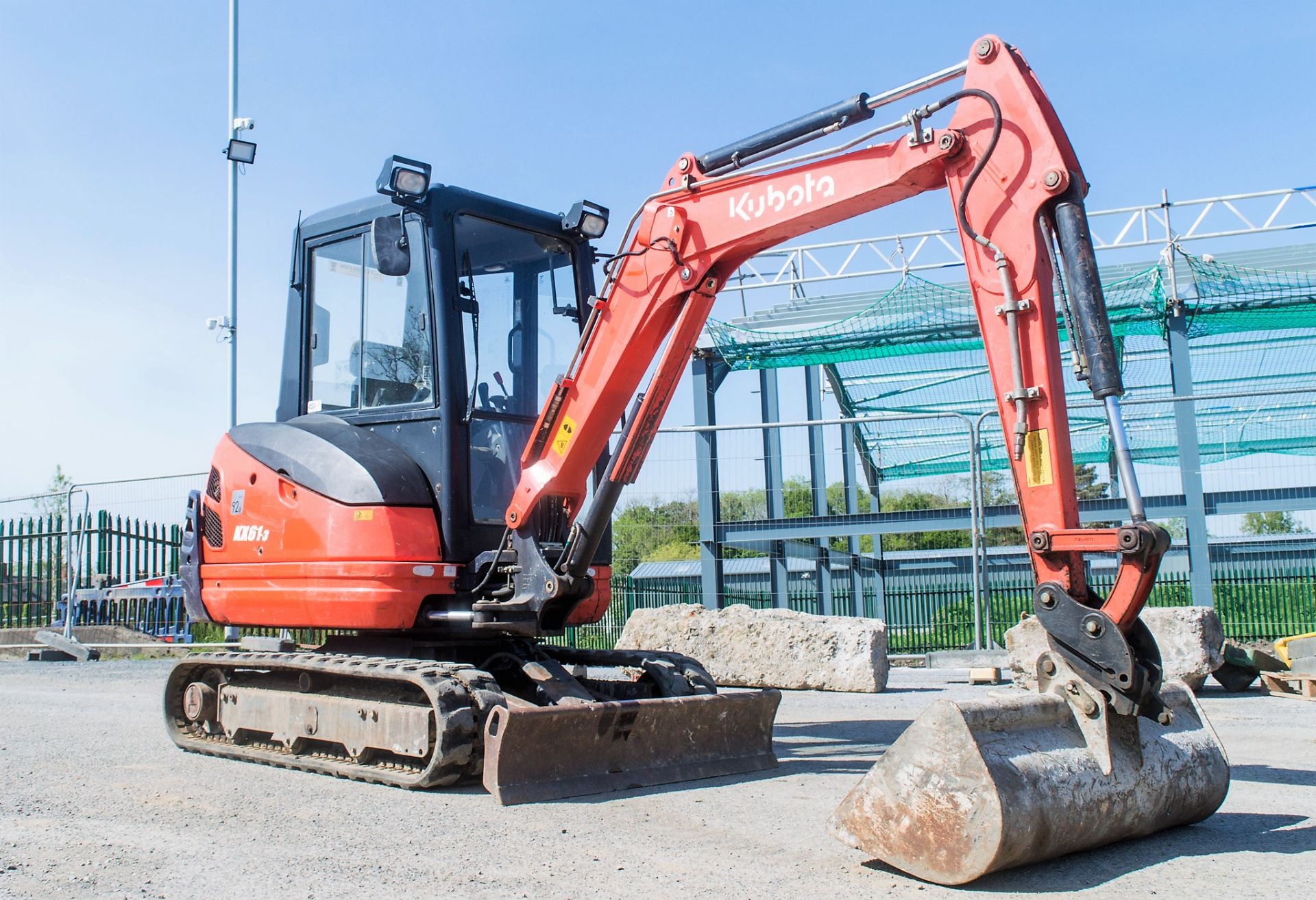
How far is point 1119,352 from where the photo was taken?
15.9m

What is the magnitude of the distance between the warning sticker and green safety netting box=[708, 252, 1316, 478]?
7.09 metres

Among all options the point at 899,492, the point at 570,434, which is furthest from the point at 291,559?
the point at 899,492

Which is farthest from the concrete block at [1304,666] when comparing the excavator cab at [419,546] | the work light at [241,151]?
the work light at [241,151]

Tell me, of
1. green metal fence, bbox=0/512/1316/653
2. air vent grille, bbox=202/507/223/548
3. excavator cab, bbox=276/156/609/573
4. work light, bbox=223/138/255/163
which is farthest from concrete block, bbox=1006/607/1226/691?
work light, bbox=223/138/255/163

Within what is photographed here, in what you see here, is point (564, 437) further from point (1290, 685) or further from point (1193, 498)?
point (1193, 498)

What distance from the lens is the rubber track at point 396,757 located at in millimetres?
5648

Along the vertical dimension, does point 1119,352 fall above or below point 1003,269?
above

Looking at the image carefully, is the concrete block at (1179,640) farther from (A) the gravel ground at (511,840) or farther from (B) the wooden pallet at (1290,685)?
(A) the gravel ground at (511,840)

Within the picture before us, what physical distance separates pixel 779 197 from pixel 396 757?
3.59m

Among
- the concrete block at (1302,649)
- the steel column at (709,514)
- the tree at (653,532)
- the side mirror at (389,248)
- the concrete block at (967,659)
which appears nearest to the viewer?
the side mirror at (389,248)

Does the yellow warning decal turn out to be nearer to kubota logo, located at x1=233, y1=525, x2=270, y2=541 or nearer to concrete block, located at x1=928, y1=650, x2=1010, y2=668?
kubota logo, located at x1=233, y1=525, x2=270, y2=541

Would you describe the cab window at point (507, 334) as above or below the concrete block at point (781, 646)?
above

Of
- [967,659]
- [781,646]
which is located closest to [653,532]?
[781,646]

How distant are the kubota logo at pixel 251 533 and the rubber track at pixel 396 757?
686 mm
